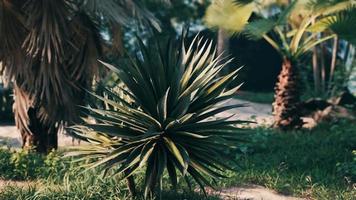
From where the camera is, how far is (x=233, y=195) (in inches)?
255

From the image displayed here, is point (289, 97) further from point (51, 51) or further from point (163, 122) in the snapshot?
point (163, 122)

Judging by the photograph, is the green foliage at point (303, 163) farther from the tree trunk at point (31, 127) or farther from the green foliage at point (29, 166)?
the tree trunk at point (31, 127)

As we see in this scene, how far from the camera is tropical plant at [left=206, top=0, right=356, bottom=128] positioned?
30.4 ft

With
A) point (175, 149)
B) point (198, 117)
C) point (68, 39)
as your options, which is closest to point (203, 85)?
point (198, 117)

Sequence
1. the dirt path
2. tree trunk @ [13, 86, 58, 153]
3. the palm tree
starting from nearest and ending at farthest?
the dirt path
the palm tree
tree trunk @ [13, 86, 58, 153]

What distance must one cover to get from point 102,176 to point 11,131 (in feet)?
25.1

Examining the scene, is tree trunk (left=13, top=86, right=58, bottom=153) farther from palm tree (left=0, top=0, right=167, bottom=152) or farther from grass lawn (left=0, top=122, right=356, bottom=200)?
grass lawn (left=0, top=122, right=356, bottom=200)

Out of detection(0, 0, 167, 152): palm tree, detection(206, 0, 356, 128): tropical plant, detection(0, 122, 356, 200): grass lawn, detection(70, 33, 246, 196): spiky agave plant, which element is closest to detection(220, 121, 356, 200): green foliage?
detection(0, 122, 356, 200): grass lawn

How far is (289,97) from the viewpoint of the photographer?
11398 millimetres

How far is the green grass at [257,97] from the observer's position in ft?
63.6

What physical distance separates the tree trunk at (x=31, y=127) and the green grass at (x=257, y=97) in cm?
1140

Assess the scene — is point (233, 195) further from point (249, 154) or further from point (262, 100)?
point (262, 100)

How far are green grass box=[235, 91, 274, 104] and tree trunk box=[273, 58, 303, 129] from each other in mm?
7642

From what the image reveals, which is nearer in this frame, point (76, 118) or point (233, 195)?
point (233, 195)
